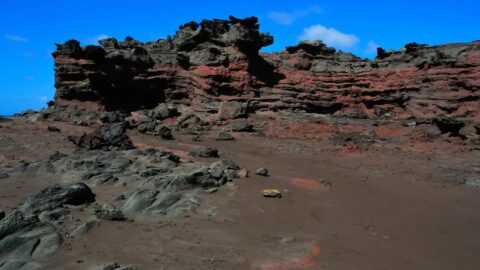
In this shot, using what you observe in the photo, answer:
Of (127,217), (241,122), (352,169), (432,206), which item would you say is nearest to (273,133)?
(241,122)

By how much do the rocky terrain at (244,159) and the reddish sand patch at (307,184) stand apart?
0.10m

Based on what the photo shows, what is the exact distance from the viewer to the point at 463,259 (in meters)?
7.85

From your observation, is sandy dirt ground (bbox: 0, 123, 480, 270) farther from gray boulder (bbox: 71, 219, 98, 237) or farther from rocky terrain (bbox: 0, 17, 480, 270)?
gray boulder (bbox: 71, 219, 98, 237)

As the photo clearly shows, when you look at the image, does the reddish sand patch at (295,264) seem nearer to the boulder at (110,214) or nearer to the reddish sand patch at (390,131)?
the boulder at (110,214)

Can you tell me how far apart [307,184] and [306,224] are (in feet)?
10.9

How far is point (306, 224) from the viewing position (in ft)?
30.5

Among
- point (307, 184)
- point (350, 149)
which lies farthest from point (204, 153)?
point (350, 149)

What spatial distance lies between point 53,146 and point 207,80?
39.9ft

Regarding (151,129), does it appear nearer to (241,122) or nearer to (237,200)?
(241,122)

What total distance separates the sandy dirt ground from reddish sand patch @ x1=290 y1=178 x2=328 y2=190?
0.03 meters

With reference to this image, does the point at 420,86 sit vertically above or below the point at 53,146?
above

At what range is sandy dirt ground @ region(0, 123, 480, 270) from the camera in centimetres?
747

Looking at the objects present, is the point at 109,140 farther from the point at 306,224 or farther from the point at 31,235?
the point at 306,224

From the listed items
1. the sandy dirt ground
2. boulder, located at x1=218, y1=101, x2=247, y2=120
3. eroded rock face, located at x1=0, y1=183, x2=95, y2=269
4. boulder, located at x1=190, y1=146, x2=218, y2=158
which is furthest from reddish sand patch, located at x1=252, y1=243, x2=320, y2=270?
boulder, located at x1=218, y1=101, x2=247, y2=120
